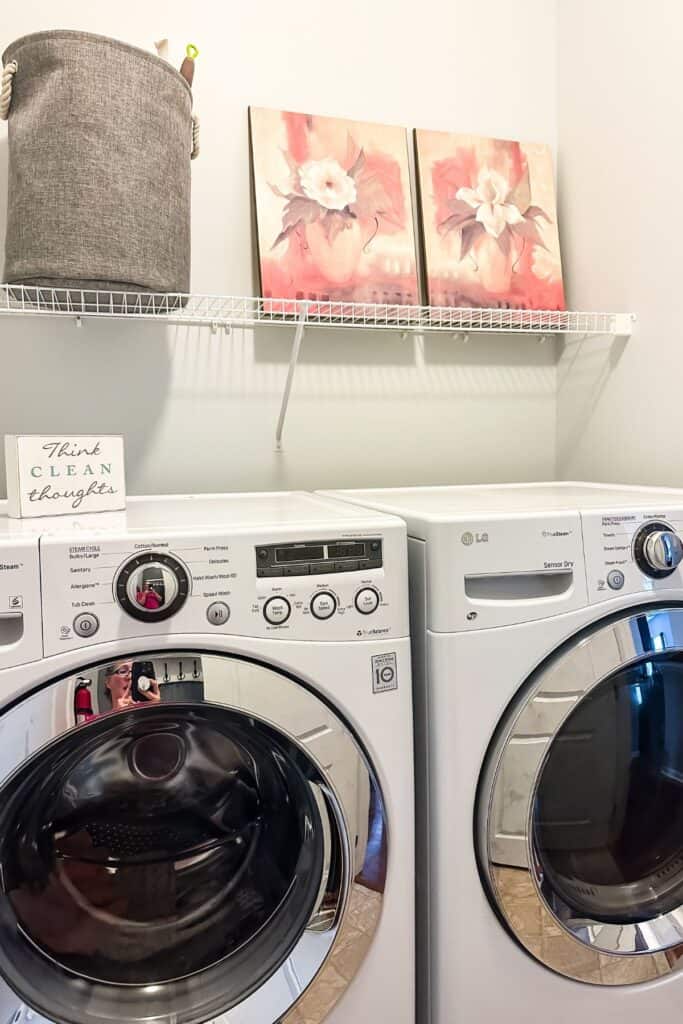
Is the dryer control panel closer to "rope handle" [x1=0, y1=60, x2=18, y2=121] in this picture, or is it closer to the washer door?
the washer door

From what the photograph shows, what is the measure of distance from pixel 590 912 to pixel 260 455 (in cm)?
111

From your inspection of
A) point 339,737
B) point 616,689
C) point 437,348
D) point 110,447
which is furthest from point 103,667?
point 437,348

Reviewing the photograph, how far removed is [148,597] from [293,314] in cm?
91

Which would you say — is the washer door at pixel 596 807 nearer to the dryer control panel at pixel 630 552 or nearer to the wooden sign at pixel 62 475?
the dryer control panel at pixel 630 552

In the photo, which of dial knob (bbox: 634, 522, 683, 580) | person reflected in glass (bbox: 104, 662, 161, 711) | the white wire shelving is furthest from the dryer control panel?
the white wire shelving

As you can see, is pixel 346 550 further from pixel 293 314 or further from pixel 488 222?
pixel 488 222

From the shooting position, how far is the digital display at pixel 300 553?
0.91 metres

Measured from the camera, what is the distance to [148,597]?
843mm

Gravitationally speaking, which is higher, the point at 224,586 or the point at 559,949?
the point at 224,586

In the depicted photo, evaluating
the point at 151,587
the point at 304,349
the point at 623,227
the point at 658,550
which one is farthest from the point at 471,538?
the point at 623,227

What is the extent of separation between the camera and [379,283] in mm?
1628

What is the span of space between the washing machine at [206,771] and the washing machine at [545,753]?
57 millimetres

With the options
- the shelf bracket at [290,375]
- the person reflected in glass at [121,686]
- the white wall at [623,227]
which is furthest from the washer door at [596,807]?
the shelf bracket at [290,375]

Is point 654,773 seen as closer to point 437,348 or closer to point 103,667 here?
point 103,667
